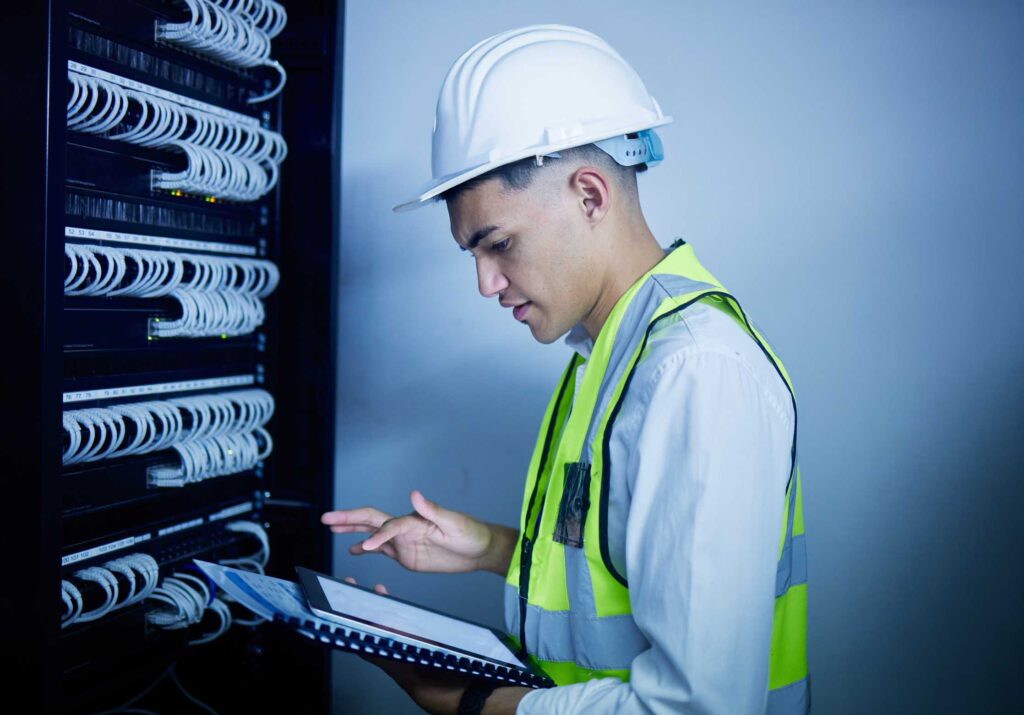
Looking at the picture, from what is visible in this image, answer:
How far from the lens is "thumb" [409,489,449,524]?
5.31ft

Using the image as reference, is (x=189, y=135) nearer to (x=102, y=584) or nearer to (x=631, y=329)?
(x=102, y=584)

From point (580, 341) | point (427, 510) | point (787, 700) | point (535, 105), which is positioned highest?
point (535, 105)

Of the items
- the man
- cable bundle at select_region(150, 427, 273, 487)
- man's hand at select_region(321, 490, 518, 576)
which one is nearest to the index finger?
→ man's hand at select_region(321, 490, 518, 576)

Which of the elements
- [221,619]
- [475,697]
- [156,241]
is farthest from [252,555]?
[475,697]

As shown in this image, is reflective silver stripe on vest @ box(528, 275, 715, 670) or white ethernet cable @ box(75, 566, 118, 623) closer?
reflective silver stripe on vest @ box(528, 275, 715, 670)

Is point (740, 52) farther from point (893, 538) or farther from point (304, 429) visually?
point (304, 429)

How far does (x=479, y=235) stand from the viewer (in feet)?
4.56

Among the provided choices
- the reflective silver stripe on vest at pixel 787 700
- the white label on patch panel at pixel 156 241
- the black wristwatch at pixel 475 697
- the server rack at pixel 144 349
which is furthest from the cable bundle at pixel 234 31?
the reflective silver stripe on vest at pixel 787 700

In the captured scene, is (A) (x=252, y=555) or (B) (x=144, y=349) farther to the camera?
(A) (x=252, y=555)

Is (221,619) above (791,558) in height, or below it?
below

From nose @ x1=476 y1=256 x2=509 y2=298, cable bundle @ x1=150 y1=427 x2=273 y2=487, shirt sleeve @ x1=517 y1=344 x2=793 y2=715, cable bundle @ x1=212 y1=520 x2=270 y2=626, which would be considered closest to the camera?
shirt sleeve @ x1=517 y1=344 x2=793 y2=715

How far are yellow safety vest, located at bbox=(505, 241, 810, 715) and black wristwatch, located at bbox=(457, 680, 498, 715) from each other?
0.31ft

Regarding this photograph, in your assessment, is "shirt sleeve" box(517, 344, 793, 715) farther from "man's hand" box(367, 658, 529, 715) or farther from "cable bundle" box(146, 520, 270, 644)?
"cable bundle" box(146, 520, 270, 644)

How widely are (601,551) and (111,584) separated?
2.90 ft
